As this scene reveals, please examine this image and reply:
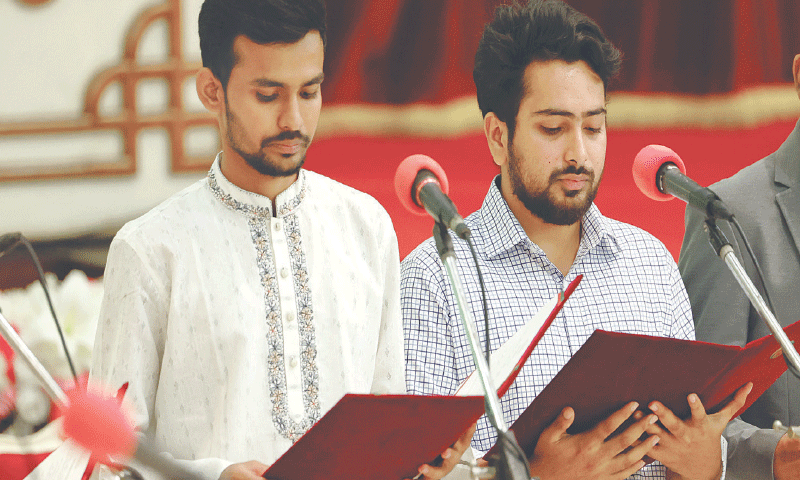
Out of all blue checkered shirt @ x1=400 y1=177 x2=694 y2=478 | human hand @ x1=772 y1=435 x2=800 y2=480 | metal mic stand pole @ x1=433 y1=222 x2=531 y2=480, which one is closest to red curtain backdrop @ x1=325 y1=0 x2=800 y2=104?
blue checkered shirt @ x1=400 y1=177 x2=694 y2=478

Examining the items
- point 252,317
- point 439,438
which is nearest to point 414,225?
point 252,317

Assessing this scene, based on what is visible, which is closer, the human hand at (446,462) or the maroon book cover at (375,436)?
the maroon book cover at (375,436)

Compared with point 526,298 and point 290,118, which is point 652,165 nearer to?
point 526,298

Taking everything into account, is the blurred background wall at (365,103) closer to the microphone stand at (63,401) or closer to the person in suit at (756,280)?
the person in suit at (756,280)

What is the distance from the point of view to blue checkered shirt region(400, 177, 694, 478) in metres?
2.01

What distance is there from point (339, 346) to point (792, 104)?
2413 mm

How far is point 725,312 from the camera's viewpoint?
2104 mm

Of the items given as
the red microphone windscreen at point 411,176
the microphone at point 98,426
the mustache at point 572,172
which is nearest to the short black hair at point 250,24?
the red microphone windscreen at point 411,176

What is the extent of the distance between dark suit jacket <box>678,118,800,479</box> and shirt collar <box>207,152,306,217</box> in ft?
3.11

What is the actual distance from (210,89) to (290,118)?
18 centimetres

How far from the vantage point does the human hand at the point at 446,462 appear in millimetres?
1540

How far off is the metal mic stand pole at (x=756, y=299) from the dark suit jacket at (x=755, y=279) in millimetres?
396

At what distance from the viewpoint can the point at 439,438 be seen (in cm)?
144

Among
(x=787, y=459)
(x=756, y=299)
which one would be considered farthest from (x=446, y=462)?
(x=787, y=459)
